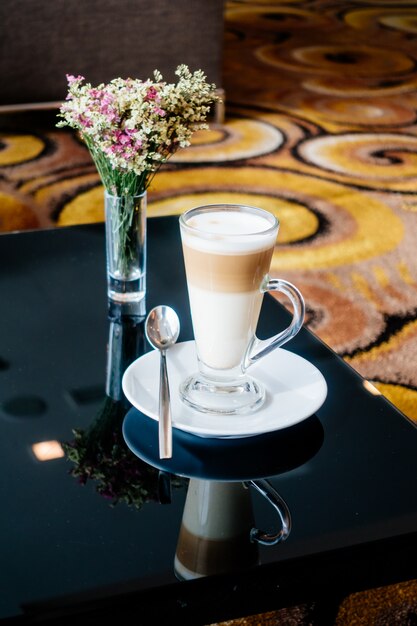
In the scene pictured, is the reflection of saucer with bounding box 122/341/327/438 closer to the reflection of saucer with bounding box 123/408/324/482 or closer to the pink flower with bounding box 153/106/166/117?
the reflection of saucer with bounding box 123/408/324/482

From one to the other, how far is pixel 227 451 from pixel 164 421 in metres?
0.05

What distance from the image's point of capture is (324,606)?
0.73 meters

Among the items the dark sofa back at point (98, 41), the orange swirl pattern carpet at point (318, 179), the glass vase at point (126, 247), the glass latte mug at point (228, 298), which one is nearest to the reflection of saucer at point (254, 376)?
the glass latte mug at point (228, 298)

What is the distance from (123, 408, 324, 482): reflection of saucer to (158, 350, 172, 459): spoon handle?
1cm

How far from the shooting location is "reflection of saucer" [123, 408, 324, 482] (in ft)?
1.75

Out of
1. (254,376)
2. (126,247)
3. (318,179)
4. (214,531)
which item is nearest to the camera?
(214,531)

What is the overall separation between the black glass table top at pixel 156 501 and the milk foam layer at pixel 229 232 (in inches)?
5.2

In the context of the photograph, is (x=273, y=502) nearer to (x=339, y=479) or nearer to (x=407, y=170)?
(x=339, y=479)

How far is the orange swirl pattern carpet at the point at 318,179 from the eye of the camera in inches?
50.9

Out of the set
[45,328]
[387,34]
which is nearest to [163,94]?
[45,328]

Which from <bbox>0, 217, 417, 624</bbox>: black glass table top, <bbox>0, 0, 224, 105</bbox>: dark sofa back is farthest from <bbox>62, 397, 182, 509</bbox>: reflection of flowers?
<bbox>0, 0, 224, 105</bbox>: dark sofa back

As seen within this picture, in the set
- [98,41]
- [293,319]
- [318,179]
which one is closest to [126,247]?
[293,319]

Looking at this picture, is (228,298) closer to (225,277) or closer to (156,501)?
(225,277)

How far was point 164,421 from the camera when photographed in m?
0.54
